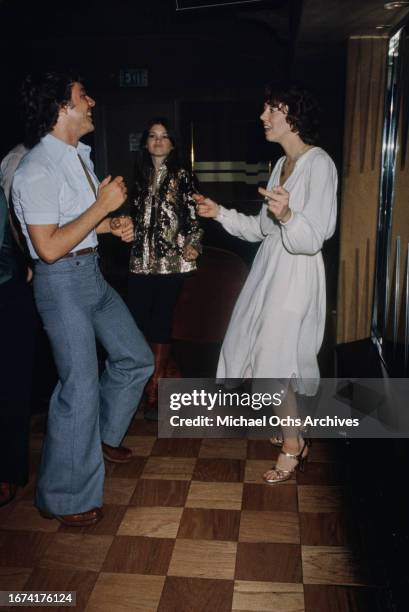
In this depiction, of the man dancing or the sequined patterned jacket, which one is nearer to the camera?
the man dancing

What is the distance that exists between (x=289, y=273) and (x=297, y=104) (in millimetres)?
656

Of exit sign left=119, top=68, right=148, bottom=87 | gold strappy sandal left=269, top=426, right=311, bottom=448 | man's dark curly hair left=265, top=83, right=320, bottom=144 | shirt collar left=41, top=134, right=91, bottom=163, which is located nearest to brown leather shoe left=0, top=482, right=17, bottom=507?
gold strappy sandal left=269, top=426, right=311, bottom=448

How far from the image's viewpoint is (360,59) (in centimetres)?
342

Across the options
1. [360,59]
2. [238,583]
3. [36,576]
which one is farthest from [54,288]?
[360,59]

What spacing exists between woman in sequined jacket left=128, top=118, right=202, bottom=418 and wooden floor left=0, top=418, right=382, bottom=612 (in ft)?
2.59

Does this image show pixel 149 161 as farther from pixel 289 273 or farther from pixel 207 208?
pixel 289 273

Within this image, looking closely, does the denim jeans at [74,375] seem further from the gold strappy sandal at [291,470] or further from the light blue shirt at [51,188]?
the gold strappy sandal at [291,470]

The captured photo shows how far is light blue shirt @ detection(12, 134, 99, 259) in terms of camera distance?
1.91 metres

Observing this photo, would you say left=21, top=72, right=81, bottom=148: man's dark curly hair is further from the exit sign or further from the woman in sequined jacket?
the exit sign

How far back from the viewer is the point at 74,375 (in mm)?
2104

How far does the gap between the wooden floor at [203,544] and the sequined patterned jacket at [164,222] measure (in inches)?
39.9

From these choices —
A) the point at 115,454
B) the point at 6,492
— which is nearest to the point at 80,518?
the point at 6,492

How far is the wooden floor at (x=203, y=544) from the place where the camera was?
1835 millimetres

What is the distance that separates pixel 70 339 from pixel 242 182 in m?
5.66
